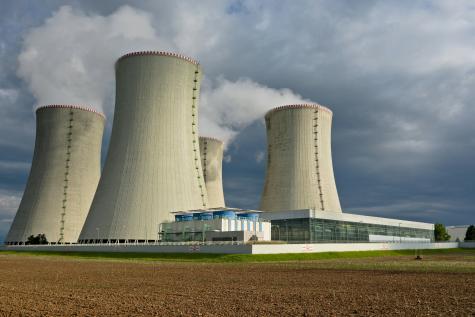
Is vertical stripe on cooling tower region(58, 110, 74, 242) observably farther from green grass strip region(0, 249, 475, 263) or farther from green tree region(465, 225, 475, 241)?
green tree region(465, 225, 475, 241)

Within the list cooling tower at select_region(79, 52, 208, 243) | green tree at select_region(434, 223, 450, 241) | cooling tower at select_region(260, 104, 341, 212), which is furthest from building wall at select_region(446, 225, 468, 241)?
cooling tower at select_region(79, 52, 208, 243)

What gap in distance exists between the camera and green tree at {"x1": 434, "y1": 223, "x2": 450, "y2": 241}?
8462cm

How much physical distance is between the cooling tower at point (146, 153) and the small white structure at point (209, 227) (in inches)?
78.6

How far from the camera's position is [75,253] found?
3781cm

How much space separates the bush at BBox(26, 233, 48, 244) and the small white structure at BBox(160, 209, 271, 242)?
1200 centimetres

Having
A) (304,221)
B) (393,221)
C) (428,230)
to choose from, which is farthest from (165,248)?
(428,230)

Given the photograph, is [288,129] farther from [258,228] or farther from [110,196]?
[110,196]

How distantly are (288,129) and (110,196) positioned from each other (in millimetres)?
16686

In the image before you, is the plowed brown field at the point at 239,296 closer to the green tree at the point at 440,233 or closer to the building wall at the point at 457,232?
the green tree at the point at 440,233

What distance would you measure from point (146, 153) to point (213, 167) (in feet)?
76.9

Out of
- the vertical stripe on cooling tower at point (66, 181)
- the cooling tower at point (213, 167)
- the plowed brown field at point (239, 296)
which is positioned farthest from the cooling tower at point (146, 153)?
the plowed brown field at point (239, 296)

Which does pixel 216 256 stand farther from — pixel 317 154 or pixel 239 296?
pixel 239 296

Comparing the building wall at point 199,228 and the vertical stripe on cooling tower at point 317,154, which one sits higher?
the vertical stripe on cooling tower at point 317,154

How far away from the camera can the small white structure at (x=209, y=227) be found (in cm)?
3806
